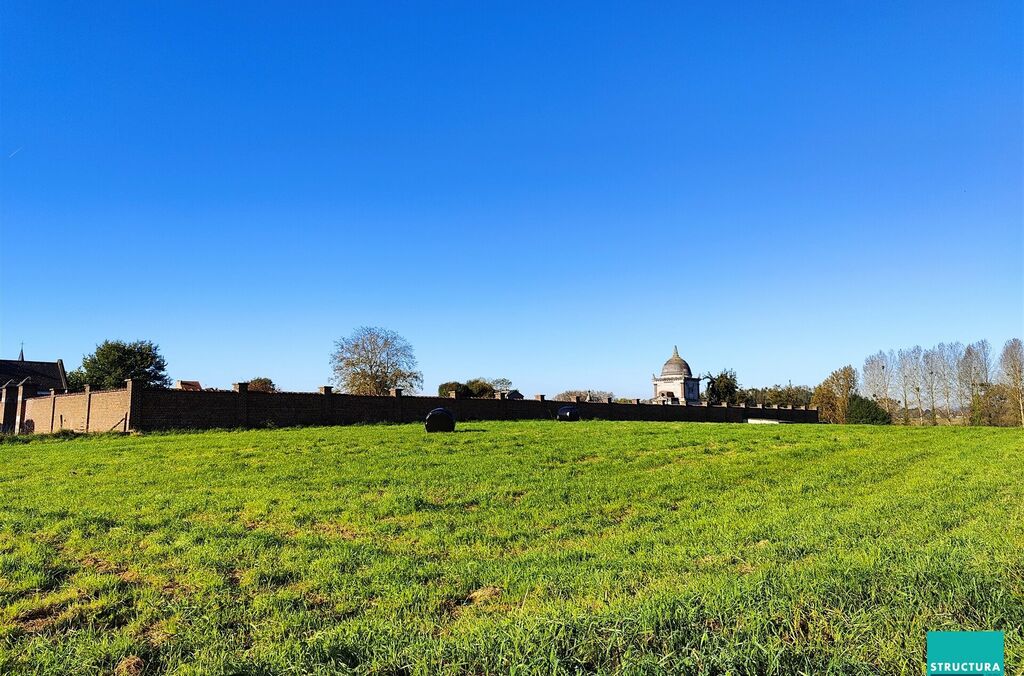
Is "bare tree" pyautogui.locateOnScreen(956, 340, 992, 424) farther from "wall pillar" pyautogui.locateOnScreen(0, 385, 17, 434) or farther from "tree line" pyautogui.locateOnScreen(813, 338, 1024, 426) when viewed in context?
"wall pillar" pyautogui.locateOnScreen(0, 385, 17, 434)

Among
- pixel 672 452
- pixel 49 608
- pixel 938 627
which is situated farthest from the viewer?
pixel 672 452

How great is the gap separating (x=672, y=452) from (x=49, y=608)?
13.6 meters

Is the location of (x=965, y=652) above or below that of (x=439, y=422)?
below

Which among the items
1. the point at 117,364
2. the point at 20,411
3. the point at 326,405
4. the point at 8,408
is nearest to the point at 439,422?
the point at 326,405

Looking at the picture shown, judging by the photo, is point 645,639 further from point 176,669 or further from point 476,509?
point 476,509

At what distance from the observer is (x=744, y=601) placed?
4.11m

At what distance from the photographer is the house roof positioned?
186 feet

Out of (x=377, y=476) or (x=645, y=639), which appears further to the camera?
(x=377, y=476)

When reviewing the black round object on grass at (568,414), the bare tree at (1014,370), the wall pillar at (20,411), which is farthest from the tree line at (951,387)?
the wall pillar at (20,411)

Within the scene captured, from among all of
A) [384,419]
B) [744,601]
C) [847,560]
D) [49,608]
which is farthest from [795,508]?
[384,419]

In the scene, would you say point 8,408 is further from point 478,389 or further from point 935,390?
point 935,390

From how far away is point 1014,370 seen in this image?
5481cm

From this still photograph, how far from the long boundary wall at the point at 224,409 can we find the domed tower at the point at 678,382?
112 ft

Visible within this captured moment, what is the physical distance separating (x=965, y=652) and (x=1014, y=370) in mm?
66802
